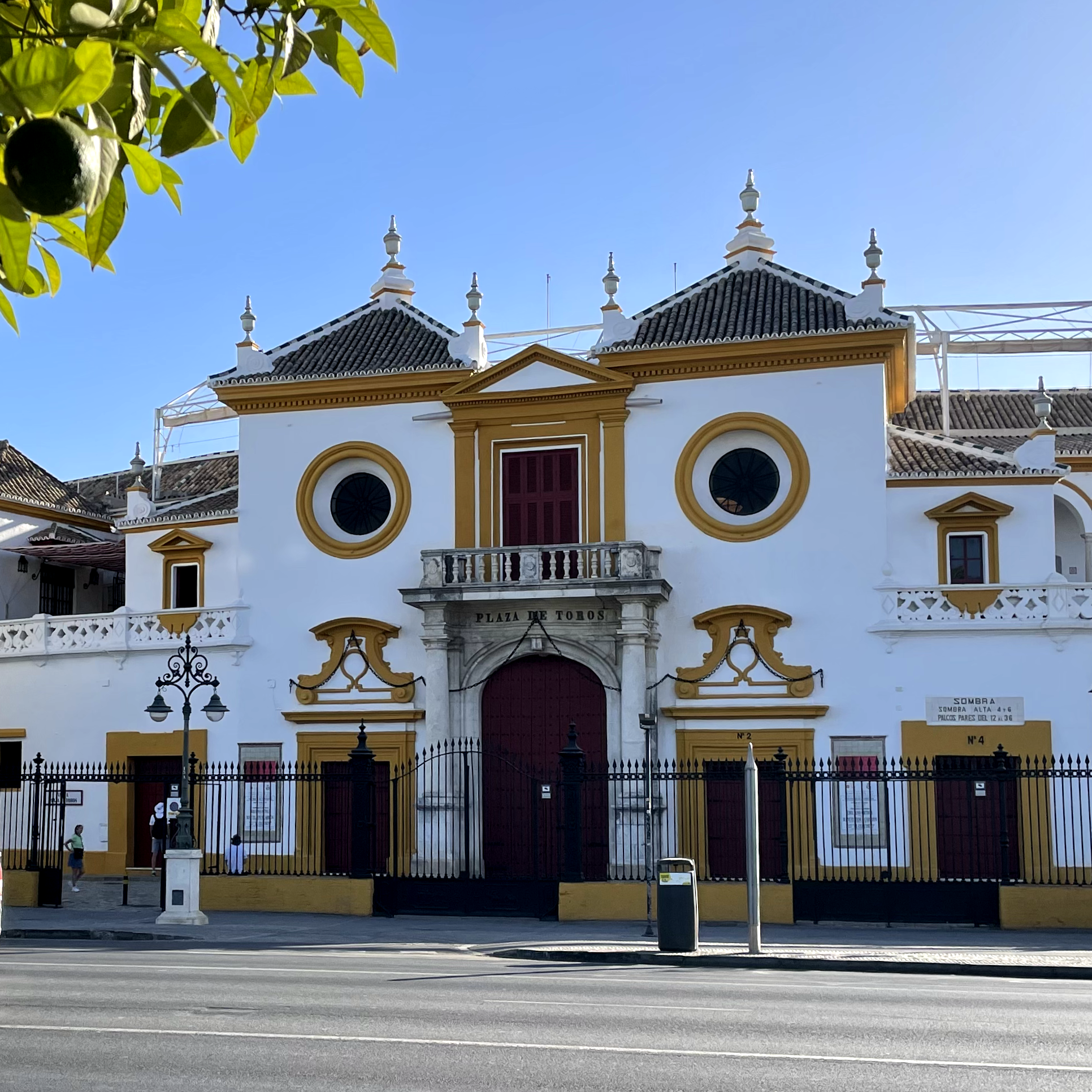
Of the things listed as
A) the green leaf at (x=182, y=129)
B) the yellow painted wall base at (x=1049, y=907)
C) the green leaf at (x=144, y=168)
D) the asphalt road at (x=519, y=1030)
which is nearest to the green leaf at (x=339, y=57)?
the green leaf at (x=182, y=129)

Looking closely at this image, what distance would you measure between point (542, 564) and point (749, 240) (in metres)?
8.05

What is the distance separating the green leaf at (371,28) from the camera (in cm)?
253

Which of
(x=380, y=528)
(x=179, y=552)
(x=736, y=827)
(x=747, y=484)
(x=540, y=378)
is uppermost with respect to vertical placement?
(x=540, y=378)

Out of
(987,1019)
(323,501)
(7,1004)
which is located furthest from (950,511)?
(7,1004)

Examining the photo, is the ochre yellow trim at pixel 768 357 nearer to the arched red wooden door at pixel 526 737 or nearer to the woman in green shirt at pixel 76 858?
the arched red wooden door at pixel 526 737

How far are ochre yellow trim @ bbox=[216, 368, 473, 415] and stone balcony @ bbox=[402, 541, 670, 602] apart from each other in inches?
143

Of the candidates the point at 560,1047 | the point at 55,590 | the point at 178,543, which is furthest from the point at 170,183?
the point at 55,590

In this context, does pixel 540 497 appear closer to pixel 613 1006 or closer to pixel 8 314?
pixel 613 1006

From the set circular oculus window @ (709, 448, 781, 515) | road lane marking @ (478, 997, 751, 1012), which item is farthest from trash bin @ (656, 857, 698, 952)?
circular oculus window @ (709, 448, 781, 515)

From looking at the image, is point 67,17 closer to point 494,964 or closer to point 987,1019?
point 987,1019

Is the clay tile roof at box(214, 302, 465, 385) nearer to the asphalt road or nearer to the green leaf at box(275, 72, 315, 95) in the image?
the asphalt road

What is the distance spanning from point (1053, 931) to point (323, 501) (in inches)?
631

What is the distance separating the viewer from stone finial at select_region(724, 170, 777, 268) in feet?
95.1

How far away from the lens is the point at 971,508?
26594 mm
